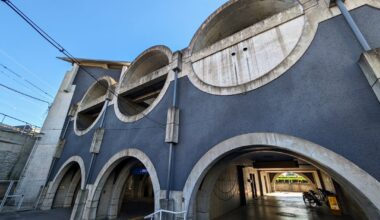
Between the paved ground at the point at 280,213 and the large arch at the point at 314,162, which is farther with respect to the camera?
→ the paved ground at the point at 280,213

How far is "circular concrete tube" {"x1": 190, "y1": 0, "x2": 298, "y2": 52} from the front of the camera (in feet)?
27.1

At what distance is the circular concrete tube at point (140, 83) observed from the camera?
429 inches

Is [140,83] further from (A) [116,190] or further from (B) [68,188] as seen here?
(B) [68,188]

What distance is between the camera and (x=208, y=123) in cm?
712

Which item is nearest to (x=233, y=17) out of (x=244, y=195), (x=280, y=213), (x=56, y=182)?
(x=280, y=213)

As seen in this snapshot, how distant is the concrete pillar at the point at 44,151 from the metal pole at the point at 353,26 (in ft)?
67.2

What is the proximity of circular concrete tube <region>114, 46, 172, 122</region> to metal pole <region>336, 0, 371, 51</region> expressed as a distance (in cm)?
819

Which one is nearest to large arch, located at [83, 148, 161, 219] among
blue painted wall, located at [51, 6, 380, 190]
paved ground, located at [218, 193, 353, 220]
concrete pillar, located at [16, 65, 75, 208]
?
blue painted wall, located at [51, 6, 380, 190]

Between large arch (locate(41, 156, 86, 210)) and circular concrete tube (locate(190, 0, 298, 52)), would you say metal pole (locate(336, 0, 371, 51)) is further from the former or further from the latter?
large arch (locate(41, 156, 86, 210))

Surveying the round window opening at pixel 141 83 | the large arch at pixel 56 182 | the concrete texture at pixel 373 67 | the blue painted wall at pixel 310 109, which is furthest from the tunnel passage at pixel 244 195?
the large arch at pixel 56 182

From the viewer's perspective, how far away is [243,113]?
20.9ft

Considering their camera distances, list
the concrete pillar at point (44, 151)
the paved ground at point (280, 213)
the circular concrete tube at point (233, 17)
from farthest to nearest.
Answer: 1. the concrete pillar at point (44, 151)
2. the paved ground at point (280, 213)
3. the circular concrete tube at point (233, 17)

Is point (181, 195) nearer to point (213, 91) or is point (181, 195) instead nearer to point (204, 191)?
point (204, 191)

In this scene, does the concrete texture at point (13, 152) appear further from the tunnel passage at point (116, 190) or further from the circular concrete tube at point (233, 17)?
the circular concrete tube at point (233, 17)
